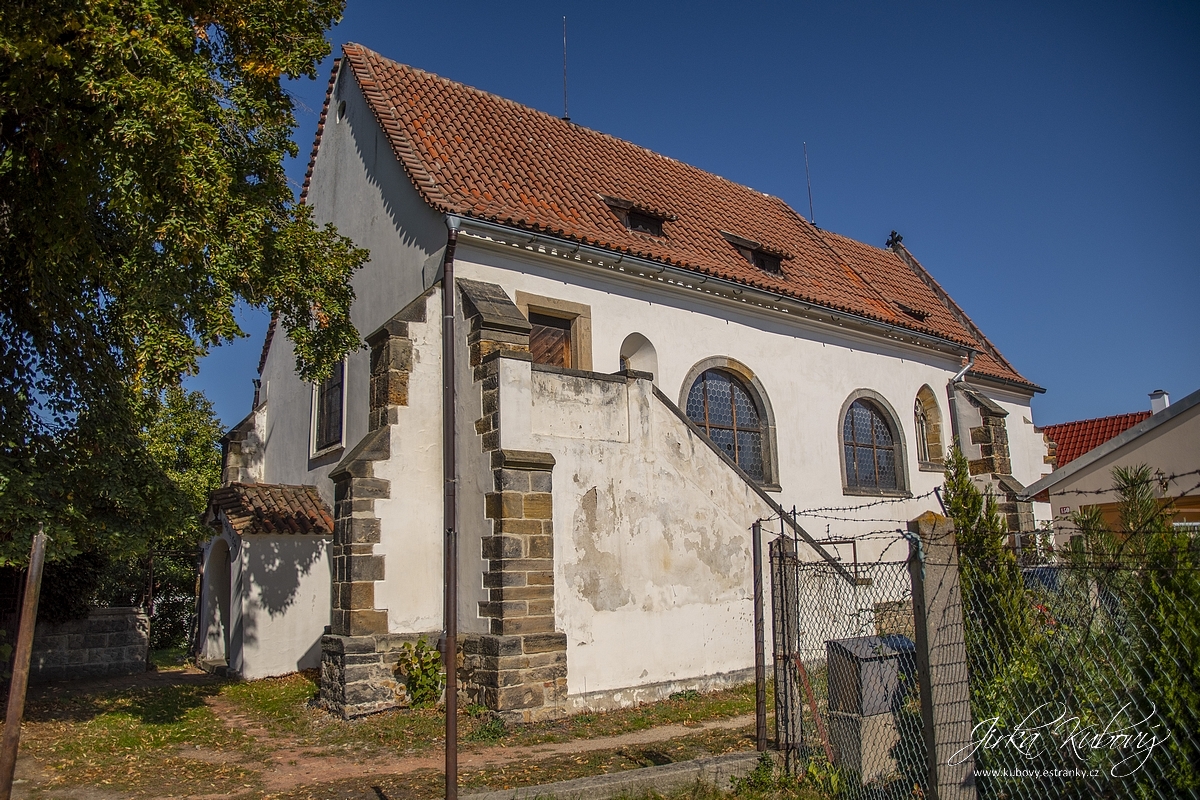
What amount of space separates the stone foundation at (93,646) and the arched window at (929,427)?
1539 centimetres

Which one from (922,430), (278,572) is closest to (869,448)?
(922,430)

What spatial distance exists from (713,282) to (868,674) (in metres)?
8.49

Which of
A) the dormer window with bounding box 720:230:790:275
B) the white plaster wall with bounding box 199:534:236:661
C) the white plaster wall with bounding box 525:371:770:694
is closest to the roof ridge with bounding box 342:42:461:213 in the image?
the white plaster wall with bounding box 525:371:770:694

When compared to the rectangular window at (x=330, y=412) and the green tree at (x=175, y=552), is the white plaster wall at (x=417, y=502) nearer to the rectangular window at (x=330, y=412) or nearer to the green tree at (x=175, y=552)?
the rectangular window at (x=330, y=412)

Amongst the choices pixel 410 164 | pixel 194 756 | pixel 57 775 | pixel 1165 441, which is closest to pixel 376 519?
pixel 194 756

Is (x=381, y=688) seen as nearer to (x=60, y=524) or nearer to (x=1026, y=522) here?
(x=60, y=524)

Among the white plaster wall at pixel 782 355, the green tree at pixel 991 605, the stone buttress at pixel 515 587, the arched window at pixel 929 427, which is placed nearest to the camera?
the green tree at pixel 991 605

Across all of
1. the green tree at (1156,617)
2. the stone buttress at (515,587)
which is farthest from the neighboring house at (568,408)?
the green tree at (1156,617)

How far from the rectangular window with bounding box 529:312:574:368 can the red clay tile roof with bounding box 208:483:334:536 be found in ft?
15.4

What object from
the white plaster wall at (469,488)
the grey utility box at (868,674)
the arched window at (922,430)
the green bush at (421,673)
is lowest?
the green bush at (421,673)

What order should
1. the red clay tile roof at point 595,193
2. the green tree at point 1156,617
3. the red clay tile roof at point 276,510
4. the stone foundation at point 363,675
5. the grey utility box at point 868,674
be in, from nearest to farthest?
the green tree at point 1156,617
the grey utility box at point 868,674
the stone foundation at point 363,675
the red clay tile roof at point 595,193
the red clay tile roof at point 276,510

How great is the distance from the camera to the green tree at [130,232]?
7.39 m

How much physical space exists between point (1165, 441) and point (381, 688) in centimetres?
936

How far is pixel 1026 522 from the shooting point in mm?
17219
